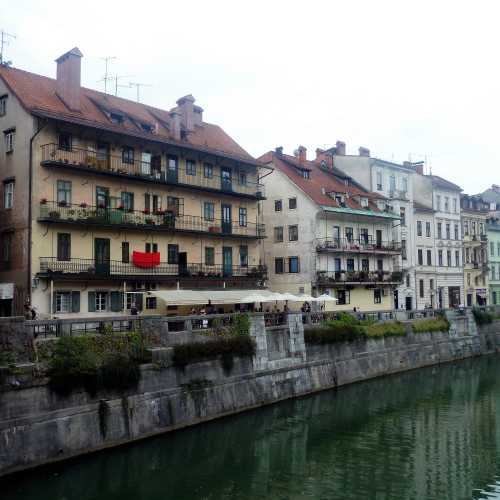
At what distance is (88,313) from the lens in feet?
124

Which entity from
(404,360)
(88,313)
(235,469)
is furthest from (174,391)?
(404,360)

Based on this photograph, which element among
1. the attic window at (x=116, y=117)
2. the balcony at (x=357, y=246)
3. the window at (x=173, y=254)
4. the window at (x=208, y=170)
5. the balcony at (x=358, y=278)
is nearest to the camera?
the attic window at (x=116, y=117)

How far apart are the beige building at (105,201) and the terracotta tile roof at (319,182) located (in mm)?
8195

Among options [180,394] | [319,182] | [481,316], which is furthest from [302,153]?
[180,394]

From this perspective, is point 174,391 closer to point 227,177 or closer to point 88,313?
point 88,313

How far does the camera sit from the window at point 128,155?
41344mm

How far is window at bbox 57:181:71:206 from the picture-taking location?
37438 millimetres

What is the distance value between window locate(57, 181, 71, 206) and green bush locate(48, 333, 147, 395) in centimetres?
1512

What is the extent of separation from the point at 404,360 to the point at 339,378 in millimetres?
8725

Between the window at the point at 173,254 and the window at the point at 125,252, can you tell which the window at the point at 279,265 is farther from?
the window at the point at 125,252

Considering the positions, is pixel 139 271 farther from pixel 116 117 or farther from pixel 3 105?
pixel 3 105

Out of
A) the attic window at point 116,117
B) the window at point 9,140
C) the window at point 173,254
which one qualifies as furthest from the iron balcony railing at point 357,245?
the window at point 9,140

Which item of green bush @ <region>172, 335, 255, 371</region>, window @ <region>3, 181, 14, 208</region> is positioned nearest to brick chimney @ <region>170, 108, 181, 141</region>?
window @ <region>3, 181, 14, 208</region>

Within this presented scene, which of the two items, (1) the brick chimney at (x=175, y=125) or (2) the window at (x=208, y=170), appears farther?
(2) the window at (x=208, y=170)
